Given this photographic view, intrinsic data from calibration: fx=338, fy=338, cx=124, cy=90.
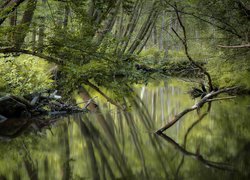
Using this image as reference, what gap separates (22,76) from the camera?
390 inches

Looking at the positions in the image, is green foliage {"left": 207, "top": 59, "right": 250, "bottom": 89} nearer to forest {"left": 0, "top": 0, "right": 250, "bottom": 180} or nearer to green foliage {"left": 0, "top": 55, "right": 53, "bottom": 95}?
forest {"left": 0, "top": 0, "right": 250, "bottom": 180}

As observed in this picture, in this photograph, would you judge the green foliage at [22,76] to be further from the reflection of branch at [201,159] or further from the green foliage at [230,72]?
the green foliage at [230,72]

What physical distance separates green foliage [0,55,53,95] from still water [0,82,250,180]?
1.60m

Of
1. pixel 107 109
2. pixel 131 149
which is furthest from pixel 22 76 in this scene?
pixel 131 149

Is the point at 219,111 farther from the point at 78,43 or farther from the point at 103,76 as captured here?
the point at 78,43

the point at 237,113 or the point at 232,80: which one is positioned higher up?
the point at 232,80

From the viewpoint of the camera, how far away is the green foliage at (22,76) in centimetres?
955

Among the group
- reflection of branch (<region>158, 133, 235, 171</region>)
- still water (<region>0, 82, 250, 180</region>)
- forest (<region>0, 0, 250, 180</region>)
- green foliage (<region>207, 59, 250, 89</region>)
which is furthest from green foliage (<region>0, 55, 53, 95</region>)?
green foliage (<region>207, 59, 250, 89</region>)

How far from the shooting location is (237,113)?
9.41 m

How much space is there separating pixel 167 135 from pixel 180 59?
8.86 m

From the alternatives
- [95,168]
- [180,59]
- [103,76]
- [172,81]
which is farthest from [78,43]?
[172,81]

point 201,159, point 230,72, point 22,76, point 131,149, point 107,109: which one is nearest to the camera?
point 201,159

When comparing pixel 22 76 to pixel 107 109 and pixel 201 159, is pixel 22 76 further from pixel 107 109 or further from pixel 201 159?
pixel 201 159

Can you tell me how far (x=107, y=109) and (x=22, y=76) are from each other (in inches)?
115
